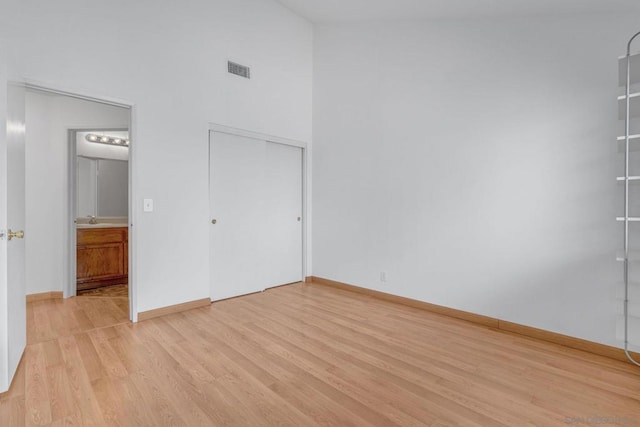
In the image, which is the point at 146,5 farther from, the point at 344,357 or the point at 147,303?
the point at 344,357

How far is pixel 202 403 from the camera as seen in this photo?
1897 millimetres

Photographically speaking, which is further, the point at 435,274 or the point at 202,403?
the point at 435,274

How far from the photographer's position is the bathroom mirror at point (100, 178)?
4.80 m

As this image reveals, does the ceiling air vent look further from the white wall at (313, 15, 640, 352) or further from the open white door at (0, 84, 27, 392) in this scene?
the open white door at (0, 84, 27, 392)

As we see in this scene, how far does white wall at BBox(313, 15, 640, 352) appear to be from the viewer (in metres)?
2.63

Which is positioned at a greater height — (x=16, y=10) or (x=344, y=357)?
(x=16, y=10)

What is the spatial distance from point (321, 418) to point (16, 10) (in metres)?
3.65

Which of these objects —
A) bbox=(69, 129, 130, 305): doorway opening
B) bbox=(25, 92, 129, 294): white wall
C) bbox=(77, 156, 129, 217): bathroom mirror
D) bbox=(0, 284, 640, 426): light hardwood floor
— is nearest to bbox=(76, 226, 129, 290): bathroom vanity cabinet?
bbox=(69, 129, 130, 305): doorway opening

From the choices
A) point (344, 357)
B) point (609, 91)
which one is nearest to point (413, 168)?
point (609, 91)

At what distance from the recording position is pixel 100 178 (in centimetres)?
500

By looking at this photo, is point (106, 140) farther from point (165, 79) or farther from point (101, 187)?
point (165, 79)

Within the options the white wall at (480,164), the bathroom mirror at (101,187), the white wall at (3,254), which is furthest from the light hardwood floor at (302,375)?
the bathroom mirror at (101,187)

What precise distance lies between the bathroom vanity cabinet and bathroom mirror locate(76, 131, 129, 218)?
0.64 m

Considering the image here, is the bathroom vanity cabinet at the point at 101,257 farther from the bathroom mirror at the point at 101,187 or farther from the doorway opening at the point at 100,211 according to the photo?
the bathroom mirror at the point at 101,187
